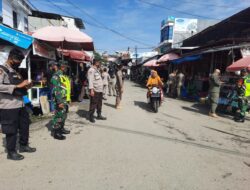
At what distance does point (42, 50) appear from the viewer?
780 centimetres

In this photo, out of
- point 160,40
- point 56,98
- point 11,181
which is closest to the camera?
point 11,181

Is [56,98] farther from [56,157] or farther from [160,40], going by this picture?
[160,40]

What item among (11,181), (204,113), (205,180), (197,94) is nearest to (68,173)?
(11,181)

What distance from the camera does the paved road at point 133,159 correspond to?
11.2ft

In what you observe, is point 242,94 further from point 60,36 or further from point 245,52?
point 60,36

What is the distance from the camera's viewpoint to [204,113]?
30.8 ft

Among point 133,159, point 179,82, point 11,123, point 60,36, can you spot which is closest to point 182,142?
point 133,159

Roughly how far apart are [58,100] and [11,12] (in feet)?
42.8

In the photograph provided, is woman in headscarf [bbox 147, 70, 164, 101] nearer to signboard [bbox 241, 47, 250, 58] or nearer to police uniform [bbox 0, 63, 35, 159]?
signboard [bbox 241, 47, 250, 58]

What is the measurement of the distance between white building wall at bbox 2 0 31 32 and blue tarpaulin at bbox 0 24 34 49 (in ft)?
29.6

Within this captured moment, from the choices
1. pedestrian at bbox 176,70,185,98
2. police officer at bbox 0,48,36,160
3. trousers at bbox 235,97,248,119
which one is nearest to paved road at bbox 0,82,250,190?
police officer at bbox 0,48,36,160

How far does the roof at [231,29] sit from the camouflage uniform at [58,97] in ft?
43.3

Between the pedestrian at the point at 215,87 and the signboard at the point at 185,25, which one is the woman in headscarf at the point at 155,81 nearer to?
the pedestrian at the point at 215,87

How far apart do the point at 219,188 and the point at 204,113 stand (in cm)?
Result: 633
